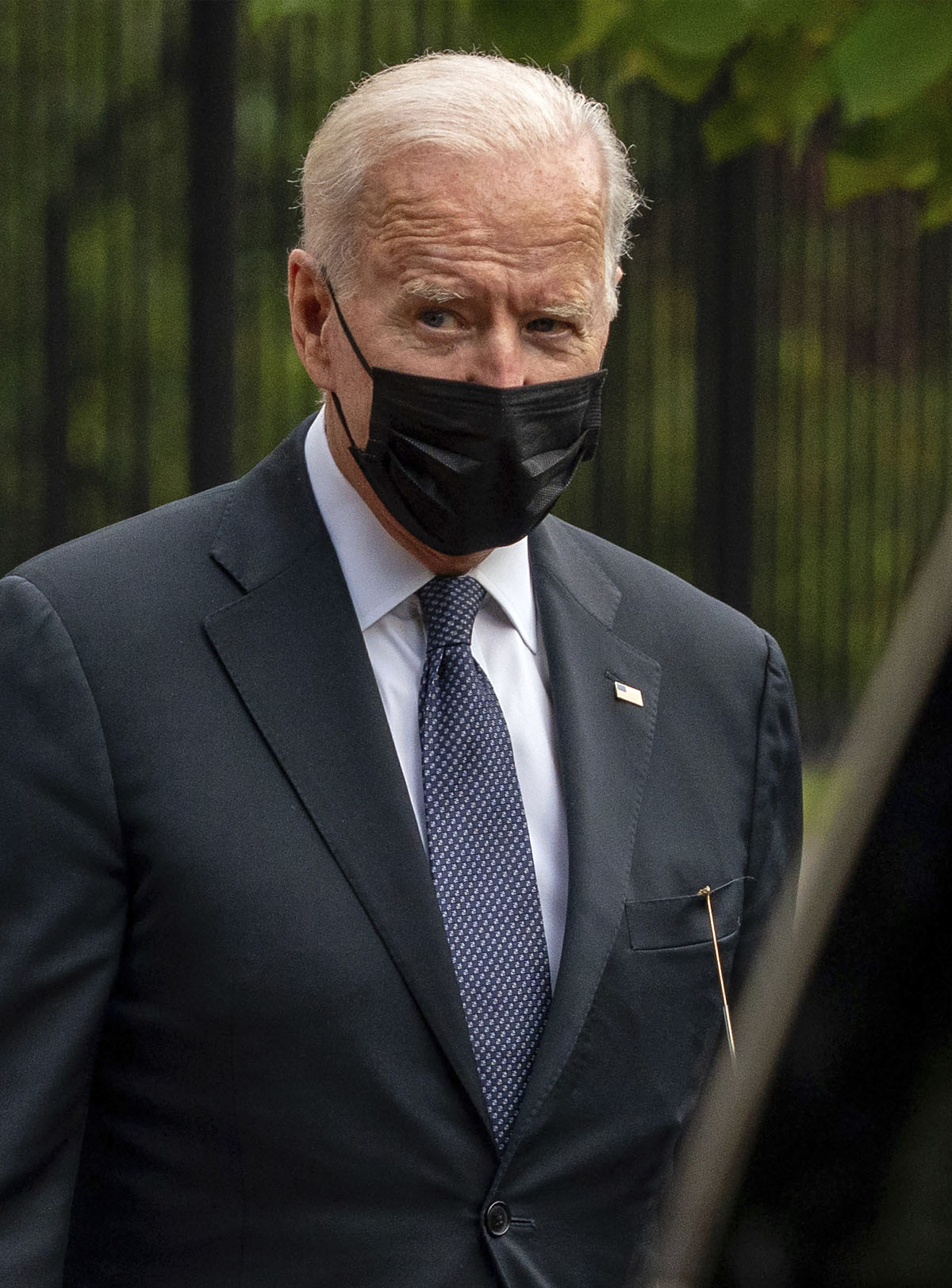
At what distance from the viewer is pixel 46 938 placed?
2.10 metres

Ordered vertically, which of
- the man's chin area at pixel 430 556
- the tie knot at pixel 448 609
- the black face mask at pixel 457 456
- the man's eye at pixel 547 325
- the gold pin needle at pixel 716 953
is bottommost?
the gold pin needle at pixel 716 953

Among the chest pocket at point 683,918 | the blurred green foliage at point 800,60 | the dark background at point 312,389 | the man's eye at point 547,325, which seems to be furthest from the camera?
the dark background at point 312,389

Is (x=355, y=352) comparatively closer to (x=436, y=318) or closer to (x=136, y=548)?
(x=436, y=318)

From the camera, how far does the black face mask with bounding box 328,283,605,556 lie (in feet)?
8.02

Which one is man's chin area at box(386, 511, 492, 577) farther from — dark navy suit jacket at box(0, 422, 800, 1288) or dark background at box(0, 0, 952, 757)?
dark background at box(0, 0, 952, 757)

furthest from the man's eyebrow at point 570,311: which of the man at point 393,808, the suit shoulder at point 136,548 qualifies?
the suit shoulder at point 136,548

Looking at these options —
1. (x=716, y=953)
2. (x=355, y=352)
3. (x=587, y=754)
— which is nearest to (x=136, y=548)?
(x=355, y=352)

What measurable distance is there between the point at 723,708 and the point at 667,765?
14 centimetres

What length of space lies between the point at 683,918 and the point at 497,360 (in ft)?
2.36

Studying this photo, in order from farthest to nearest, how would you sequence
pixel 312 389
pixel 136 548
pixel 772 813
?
pixel 312 389 < pixel 772 813 < pixel 136 548

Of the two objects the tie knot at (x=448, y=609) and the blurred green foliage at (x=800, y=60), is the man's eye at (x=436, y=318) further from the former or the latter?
the blurred green foliage at (x=800, y=60)

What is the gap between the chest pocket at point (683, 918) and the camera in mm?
2357

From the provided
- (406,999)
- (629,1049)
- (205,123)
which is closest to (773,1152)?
Result: (406,999)

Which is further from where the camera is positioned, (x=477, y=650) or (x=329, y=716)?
(x=477, y=650)
